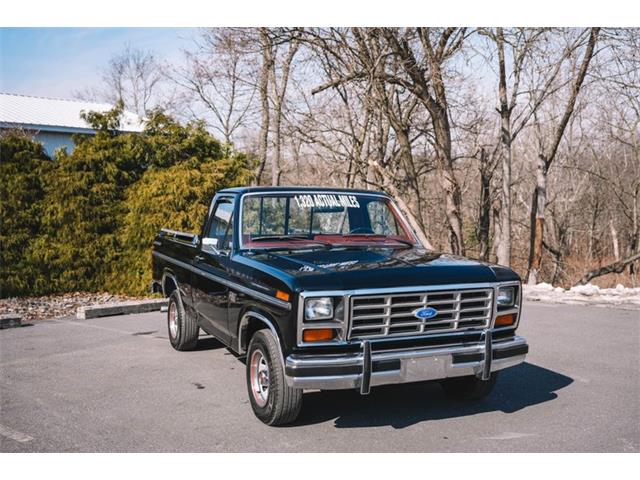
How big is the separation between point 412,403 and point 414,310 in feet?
4.15

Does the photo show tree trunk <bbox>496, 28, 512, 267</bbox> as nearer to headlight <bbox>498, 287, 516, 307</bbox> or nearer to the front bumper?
headlight <bbox>498, 287, 516, 307</bbox>

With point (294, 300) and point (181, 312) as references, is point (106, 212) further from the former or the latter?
point (294, 300)

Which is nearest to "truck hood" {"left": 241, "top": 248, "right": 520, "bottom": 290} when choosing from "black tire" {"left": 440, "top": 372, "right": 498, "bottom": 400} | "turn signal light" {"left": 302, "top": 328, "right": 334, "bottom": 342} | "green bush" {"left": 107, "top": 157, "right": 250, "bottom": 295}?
"turn signal light" {"left": 302, "top": 328, "right": 334, "bottom": 342}

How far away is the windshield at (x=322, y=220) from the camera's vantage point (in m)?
5.93

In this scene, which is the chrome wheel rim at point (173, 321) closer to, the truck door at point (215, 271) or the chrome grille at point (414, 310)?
the truck door at point (215, 271)

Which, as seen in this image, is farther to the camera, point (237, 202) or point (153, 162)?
point (153, 162)

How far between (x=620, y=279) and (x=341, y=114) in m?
12.2

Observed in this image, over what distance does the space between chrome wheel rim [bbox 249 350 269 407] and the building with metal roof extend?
73.1 ft

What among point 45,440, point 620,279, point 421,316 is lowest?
point 620,279

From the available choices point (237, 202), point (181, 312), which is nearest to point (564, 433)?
point (237, 202)

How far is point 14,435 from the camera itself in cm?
469

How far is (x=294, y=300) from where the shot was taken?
4391mm

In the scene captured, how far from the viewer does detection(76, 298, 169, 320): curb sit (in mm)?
10094

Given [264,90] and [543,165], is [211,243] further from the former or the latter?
[543,165]
